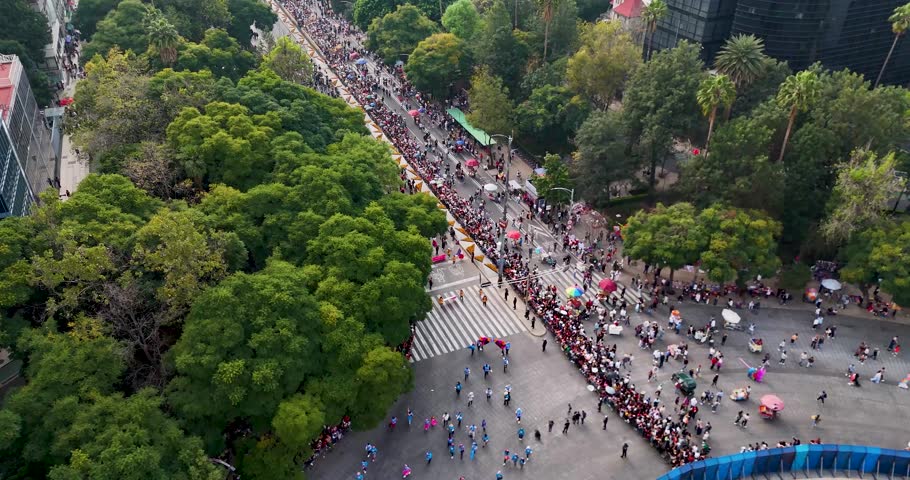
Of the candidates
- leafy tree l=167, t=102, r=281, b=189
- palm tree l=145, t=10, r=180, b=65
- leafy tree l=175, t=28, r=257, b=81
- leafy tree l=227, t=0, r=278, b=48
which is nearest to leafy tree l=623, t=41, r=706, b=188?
leafy tree l=167, t=102, r=281, b=189

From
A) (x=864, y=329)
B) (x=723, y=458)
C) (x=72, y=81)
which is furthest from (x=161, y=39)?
(x=864, y=329)

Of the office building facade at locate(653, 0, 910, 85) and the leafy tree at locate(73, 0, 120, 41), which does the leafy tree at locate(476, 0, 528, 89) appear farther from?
the leafy tree at locate(73, 0, 120, 41)

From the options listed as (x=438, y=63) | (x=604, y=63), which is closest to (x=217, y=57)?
(x=438, y=63)

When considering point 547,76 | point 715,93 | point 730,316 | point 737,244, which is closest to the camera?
point 730,316

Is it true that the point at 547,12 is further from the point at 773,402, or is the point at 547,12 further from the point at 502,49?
the point at 773,402

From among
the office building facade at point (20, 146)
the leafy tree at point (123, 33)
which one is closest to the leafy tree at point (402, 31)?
the leafy tree at point (123, 33)

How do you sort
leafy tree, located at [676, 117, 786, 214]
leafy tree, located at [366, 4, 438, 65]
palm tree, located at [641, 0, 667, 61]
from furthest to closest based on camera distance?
leafy tree, located at [366, 4, 438, 65] < palm tree, located at [641, 0, 667, 61] < leafy tree, located at [676, 117, 786, 214]
